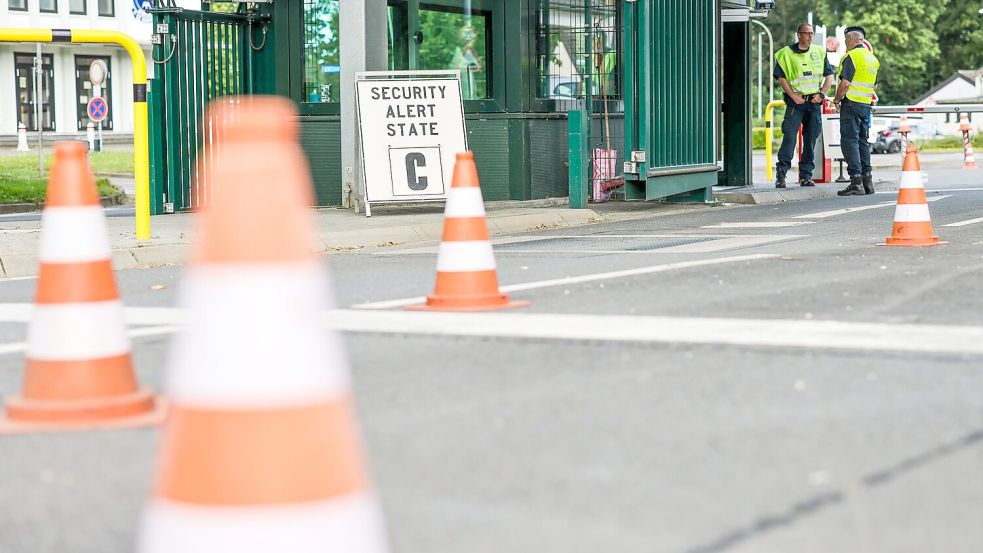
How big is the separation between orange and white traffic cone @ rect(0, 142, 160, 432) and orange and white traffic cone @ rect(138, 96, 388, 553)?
195cm

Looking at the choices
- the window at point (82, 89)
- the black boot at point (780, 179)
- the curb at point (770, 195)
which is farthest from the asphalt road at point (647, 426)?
the window at point (82, 89)

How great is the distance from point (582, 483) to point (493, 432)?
25.0 inches

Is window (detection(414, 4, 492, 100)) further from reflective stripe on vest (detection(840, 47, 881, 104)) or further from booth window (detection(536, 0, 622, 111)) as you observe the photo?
reflective stripe on vest (detection(840, 47, 881, 104))

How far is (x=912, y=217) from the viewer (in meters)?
10.3

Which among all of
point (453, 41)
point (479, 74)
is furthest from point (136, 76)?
point (479, 74)

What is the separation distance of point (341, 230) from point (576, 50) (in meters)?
4.98

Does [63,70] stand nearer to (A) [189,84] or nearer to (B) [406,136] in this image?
(A) [189,84]

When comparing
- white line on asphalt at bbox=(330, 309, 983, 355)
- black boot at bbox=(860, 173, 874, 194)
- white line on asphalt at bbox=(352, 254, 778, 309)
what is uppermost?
black boot at bbox=(860, 173, 874, 194)

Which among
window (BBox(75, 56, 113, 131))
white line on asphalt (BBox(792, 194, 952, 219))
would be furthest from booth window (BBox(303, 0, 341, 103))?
window (BBox(75, 56, 113, 131))

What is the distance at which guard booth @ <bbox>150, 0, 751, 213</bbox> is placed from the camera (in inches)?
587

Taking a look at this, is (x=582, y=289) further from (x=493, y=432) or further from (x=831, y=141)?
(x=831, y=141)

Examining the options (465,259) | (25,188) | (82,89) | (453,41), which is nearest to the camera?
(465,259)

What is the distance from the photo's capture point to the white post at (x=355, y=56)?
14.5 meters

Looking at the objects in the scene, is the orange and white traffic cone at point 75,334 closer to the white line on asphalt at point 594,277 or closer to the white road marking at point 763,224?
the white line on asphalt at point 594,277
